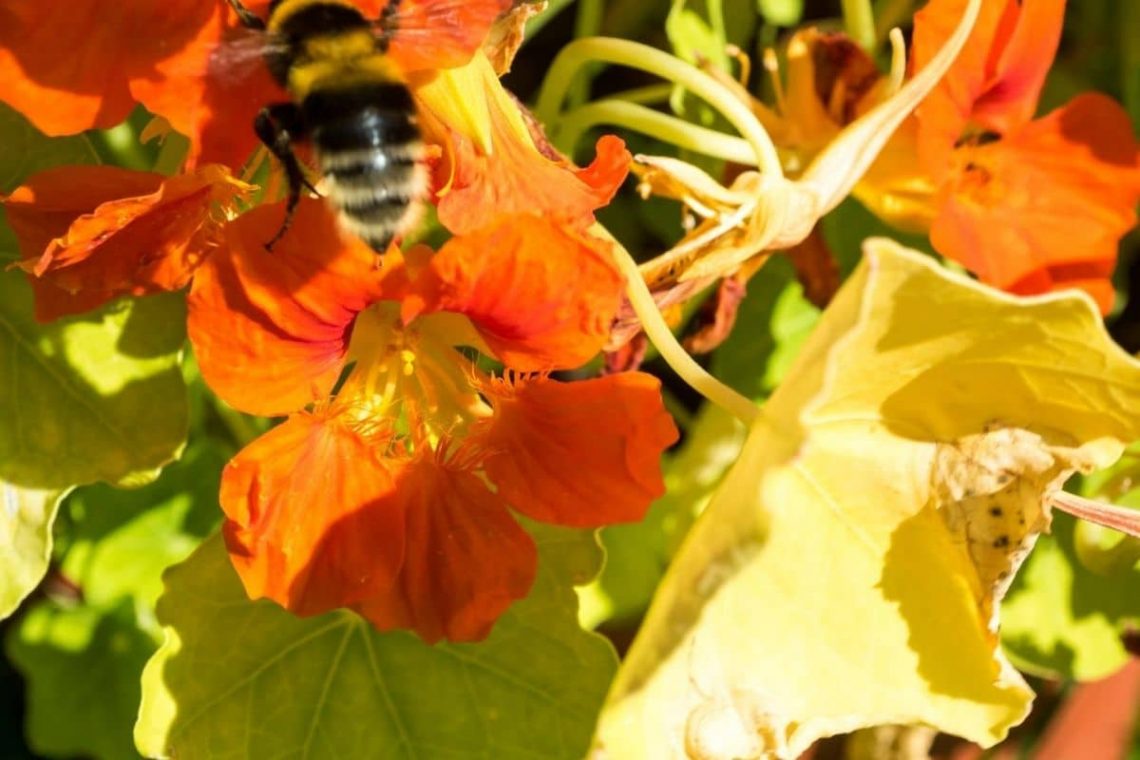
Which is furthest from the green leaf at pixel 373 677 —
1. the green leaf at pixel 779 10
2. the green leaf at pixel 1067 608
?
the green leaf at pixel 779 10

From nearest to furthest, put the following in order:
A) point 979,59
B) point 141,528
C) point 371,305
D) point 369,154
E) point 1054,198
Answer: point 369,154 < point 371,305 < point 979,59 < point 1054,198 < point 141,528

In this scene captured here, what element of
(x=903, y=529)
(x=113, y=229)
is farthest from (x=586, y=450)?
(x=113, y=229)

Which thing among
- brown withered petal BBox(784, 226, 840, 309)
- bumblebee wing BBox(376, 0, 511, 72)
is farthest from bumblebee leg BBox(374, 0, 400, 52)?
brown withered petal BBox(784, 226, 840, 309)

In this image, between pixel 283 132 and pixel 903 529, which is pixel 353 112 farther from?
pixel 903 529

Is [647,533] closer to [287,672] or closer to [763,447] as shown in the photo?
[287,672]

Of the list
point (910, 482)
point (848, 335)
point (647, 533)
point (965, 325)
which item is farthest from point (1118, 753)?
point (848, 335)

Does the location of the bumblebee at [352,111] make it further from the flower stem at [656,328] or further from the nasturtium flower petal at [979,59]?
the nasturtium flower petal at [979,59]
